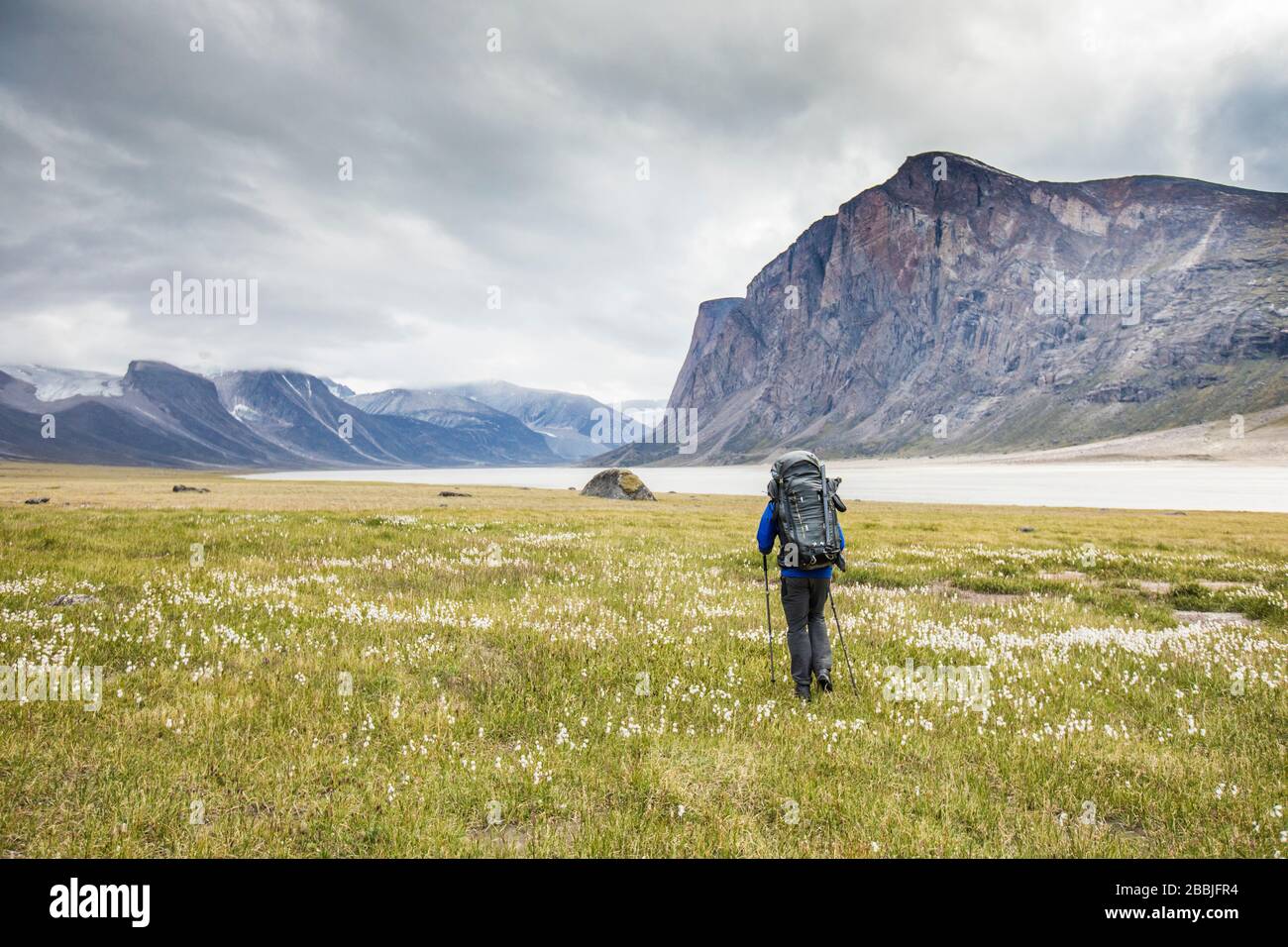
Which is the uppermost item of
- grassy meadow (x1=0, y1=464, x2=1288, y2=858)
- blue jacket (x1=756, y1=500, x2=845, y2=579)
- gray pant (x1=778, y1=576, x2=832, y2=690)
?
blue jacket (x1=756, y1=500, x2=845, y2=579)

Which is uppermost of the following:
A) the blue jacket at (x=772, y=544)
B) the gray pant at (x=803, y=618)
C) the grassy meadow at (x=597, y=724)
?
the blue jacket at (x=772, y=544)

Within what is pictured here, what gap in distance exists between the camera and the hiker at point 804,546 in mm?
7820

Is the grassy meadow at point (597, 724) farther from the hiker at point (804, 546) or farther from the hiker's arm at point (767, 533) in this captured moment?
the hiker's arm at point (767, 533)

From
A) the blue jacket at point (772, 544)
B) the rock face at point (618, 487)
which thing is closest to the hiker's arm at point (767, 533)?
the blue jacket at point (772, 544)

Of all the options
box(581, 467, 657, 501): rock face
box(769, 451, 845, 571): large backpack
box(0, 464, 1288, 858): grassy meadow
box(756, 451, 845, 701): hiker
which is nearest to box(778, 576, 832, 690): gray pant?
box(756, 451, 845, 701): hiker

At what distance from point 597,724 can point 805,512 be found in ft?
11.9

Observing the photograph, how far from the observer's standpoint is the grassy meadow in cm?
462

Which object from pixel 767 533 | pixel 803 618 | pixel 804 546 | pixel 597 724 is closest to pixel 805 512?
pixel 804 546

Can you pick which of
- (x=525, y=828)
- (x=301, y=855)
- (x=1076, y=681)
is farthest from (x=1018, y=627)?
(x=301, y=855)

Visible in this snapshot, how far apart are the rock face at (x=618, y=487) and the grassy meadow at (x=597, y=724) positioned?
→ 208 feet

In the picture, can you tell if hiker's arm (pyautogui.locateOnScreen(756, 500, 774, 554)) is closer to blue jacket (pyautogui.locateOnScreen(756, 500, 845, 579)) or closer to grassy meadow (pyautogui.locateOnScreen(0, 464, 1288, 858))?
blue jacket (pyautogui.locateOnScreen(756, 500, 845, 579))

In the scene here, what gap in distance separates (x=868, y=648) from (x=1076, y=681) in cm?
280

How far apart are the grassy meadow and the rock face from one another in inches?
2496

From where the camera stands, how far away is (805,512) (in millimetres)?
7902
